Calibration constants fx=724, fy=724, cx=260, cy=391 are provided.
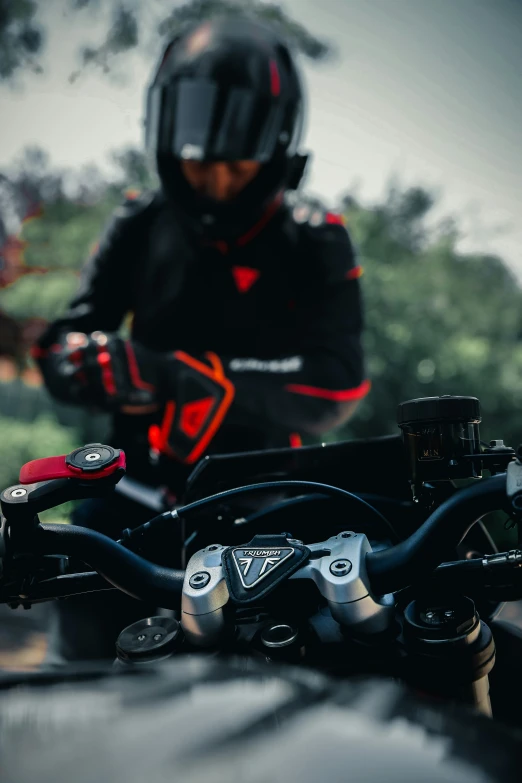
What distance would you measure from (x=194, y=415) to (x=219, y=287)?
2.34ft

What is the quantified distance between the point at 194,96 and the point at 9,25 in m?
8.61

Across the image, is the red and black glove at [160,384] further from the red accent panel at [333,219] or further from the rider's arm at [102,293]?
the red accent panel at [333,219]

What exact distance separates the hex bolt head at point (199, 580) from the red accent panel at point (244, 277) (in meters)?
2.11

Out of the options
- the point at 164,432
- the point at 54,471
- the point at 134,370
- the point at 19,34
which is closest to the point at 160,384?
the point at 134,370

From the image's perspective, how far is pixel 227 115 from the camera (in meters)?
2.54

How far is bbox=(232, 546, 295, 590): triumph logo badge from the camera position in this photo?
788mm

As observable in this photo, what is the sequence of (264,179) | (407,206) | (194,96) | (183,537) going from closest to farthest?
(183,537) < (194,96) < (264,179) < (407,206)

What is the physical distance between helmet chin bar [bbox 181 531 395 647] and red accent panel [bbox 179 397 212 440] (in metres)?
1.41

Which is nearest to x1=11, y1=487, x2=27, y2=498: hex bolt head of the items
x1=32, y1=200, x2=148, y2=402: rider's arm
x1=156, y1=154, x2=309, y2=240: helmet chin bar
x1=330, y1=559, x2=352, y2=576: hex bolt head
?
x1=330, y1=559, x2=352, y2=576: hex bolt head

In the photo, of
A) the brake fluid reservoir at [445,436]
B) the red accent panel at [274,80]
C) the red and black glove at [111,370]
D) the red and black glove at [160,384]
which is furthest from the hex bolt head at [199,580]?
the red accent panel at [274,80]

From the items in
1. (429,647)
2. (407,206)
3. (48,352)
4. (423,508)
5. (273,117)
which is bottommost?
(429,647)

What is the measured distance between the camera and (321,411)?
2.71 m

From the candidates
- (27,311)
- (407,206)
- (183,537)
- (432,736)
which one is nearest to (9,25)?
(27,311)

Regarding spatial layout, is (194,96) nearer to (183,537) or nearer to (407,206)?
(183,537)
